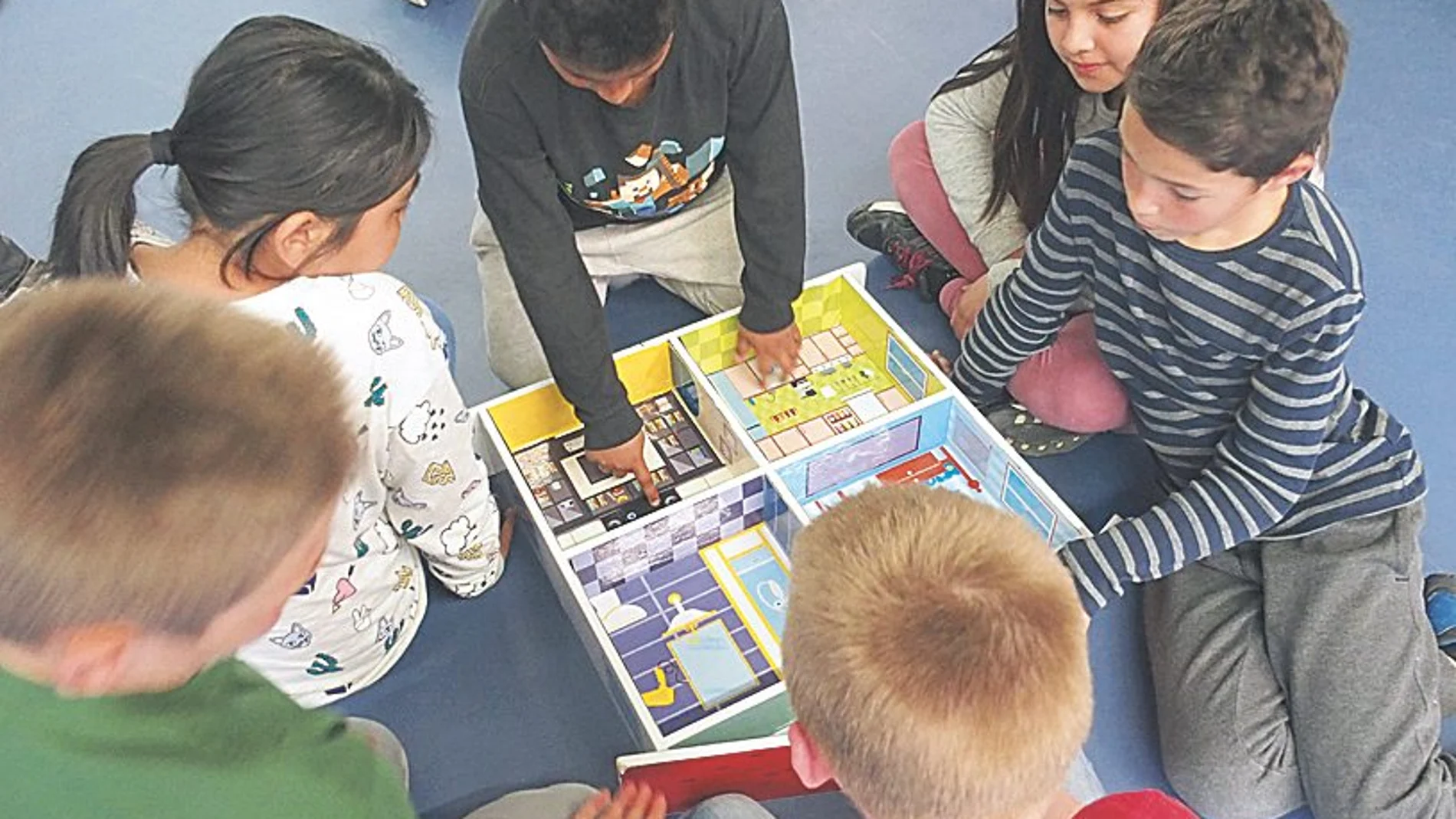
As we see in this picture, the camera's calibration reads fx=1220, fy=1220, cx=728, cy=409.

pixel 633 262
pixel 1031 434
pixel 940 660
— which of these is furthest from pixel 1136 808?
pixel 633 262

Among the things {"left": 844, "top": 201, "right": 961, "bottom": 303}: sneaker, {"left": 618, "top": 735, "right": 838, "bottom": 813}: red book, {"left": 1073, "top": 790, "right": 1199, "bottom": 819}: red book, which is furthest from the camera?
{"left": 844, "top": 201, "right": 961, "bottom": 303}: sneaker

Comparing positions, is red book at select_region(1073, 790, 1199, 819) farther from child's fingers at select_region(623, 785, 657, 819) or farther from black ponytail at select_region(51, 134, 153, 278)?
black ponytail at select_region(51, 134, 153, 278)

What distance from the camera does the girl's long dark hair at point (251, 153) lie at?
38.4 inches

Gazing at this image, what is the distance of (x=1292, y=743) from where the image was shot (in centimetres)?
123

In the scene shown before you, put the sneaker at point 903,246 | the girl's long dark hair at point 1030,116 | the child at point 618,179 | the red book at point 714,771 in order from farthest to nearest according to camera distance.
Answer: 1. the sneaker at point 903,246
2. the girl's long dark hair at point 1030,116
3. the child at point 618,179
4. the red book at point 714,771

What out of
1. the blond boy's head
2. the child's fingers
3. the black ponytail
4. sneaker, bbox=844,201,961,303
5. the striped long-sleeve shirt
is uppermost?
the blond boy's head

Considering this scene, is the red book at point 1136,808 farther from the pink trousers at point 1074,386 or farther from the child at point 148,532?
the pink trousers at point 1074,386

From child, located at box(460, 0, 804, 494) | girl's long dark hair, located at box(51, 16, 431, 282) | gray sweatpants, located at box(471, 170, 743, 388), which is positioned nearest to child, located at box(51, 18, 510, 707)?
girl's long dark hair, located at box(51, 16, 431, 282)

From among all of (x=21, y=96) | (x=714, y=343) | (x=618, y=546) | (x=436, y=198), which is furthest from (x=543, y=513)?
(x=21, y=96)

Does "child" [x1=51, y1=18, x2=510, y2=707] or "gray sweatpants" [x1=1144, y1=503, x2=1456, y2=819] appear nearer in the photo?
"child" [x1=51, y1=18, x2=510, y2=707]

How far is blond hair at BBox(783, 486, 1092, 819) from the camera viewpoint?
70cm

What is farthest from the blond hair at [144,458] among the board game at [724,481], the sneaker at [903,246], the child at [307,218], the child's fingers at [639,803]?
the sneaker at [903,246]

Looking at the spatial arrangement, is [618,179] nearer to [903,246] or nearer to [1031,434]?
[903,246]

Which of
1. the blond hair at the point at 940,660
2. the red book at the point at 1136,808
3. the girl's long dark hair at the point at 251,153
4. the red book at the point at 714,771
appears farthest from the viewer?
the red book at the point at 714,771
